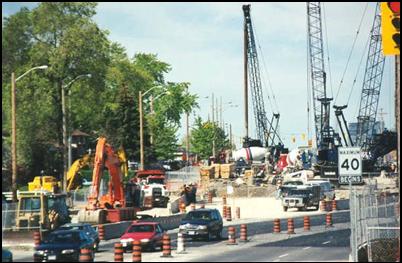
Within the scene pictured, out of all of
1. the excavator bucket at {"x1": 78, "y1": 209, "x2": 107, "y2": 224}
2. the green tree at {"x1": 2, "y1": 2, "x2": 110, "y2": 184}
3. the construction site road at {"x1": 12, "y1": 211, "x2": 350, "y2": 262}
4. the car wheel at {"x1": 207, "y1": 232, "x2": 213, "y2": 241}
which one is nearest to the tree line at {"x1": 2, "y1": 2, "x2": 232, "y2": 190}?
the green tree at {"x1": 2, "y1": 2, "x2": 110, "y2": 184}

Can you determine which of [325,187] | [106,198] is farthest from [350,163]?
[325,187]

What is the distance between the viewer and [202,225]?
45.9 metres

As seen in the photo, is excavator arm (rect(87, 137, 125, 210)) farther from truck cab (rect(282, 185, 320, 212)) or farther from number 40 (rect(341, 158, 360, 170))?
number 40 (rect(341, 158, 360, 170))

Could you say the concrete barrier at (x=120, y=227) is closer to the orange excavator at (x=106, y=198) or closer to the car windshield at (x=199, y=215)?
the orange excavator at (x=106, y=198)

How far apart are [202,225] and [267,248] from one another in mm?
7049

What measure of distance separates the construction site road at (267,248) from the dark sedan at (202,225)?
0.59 meters

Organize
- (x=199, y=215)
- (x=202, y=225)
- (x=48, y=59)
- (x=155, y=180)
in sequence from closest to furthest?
(x=202, y=225)
(x=199, y=215)
(x=48, y=59)
(x=155, y=180)

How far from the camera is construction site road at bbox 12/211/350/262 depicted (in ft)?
113

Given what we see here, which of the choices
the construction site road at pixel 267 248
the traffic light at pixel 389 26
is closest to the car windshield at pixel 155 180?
the construction site road at pixel 267 248

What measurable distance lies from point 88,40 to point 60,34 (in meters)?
3.02

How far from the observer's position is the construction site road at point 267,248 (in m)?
34.5

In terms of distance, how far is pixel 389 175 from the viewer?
111 meters

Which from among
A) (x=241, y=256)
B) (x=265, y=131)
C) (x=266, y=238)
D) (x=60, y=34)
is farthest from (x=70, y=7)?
(x=265, y=131)

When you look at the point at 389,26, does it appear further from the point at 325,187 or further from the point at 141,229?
the point at 325,187
